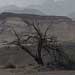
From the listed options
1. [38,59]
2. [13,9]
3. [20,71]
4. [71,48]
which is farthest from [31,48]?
[13,9]

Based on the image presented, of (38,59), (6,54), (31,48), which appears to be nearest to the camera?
(38,59)

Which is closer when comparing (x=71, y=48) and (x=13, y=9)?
(x=71, y=48)

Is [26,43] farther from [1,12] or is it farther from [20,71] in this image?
[1,12]

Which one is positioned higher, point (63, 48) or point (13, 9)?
point (13, 9)

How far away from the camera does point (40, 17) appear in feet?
37.4

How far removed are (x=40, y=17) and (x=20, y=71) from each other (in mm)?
6244

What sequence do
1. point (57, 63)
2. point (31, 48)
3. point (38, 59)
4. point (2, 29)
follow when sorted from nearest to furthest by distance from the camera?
point (57, 63) < point (38, 59) < point (31, 48) < point (2, 29)

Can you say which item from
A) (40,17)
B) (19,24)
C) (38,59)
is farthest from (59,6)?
(38,59)

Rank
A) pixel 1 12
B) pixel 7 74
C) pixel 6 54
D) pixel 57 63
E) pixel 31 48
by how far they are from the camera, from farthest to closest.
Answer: pixel 1 12 → pixel 6 54 → pixel 31 48 → pixel 57 63 → pixel 7 74

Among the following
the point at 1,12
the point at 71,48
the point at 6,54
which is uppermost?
the point at 1,12

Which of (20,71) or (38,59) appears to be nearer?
(20,71)

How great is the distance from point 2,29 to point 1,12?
1390mm

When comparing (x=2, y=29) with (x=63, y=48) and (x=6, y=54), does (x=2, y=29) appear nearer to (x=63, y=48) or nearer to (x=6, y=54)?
(x=6, y=54)

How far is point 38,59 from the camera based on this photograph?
6855 millimetres
